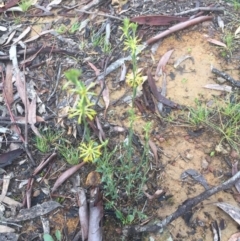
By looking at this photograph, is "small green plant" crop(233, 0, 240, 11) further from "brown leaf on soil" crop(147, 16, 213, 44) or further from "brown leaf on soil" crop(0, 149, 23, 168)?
"brown leaf on soil" crop(0, 149, 23, 168)

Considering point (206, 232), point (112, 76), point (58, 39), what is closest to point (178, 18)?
point (112, 76)

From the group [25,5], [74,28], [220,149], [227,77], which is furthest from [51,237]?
[25,5]

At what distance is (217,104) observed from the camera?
270 cm

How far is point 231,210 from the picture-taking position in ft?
7.54

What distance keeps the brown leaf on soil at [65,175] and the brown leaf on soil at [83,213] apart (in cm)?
11

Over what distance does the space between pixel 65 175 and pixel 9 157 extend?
1.24 feet

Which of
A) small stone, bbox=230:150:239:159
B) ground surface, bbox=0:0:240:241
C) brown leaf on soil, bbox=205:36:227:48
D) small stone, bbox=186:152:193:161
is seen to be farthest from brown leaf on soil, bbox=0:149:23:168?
brown leaf on soil, bbox=205:36:227:48

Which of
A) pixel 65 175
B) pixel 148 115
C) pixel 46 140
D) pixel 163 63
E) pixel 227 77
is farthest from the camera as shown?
pixel 163 63

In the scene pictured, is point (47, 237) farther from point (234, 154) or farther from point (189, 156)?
point (234, 154)

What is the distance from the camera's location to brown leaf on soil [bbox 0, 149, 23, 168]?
8.32 ft

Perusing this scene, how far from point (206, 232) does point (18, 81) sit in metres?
1.60

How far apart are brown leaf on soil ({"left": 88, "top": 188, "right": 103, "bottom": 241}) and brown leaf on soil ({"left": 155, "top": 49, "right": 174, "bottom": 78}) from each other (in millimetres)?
982

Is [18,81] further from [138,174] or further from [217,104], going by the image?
[217,104]

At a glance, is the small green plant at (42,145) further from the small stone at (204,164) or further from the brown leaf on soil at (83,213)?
the small stone at (204,164)
